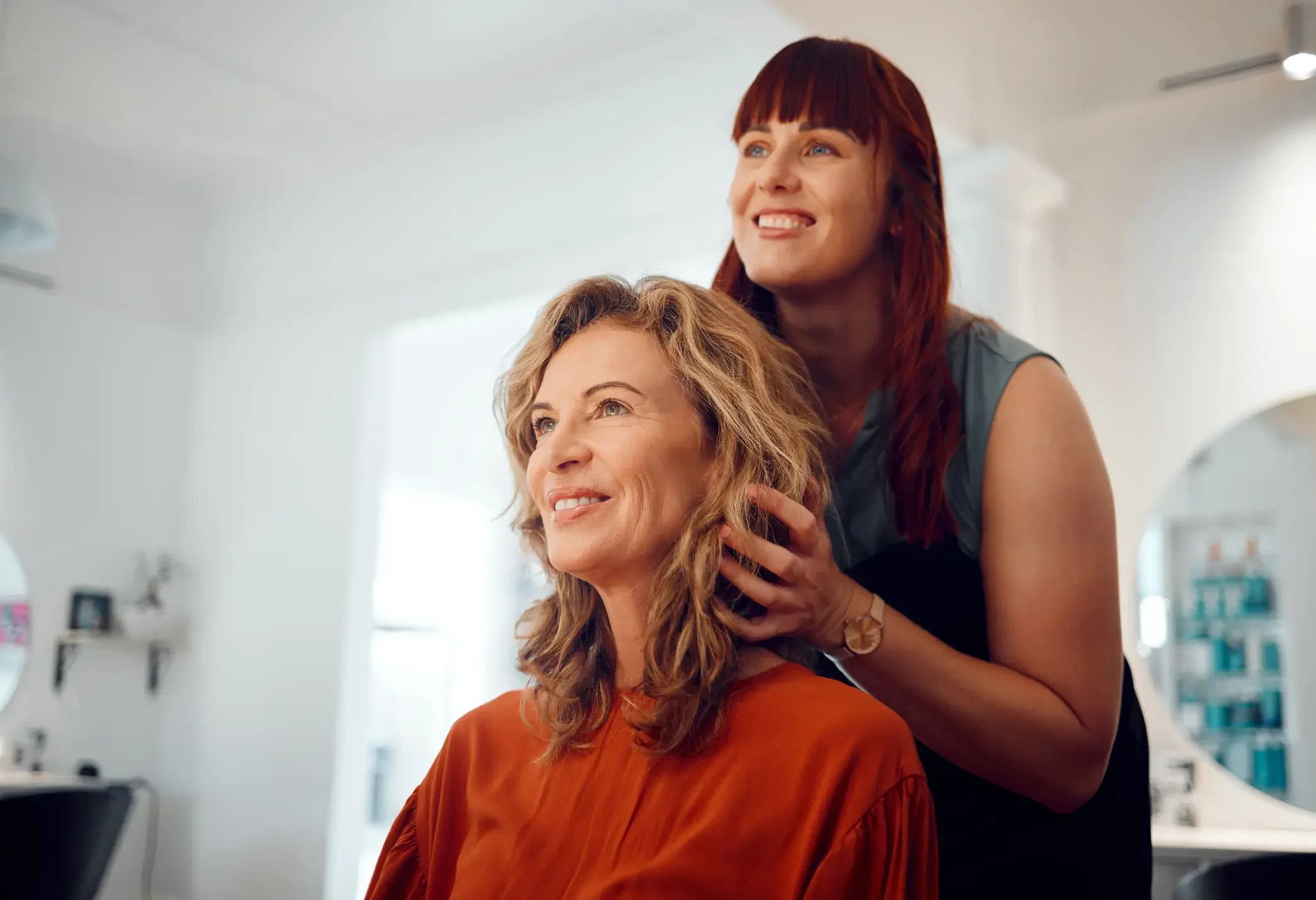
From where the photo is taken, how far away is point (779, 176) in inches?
48.4

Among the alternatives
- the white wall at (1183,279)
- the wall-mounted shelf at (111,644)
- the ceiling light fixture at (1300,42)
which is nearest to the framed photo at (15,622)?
the wall-mounted shelf at (111,644)

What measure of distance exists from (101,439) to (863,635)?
4.70 metres

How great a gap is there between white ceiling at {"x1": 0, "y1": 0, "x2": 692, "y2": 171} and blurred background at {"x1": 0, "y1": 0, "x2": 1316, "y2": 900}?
0.05 ft

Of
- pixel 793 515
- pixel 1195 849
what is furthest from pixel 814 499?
pixel 1195 849

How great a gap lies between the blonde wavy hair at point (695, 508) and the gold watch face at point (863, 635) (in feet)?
0.36

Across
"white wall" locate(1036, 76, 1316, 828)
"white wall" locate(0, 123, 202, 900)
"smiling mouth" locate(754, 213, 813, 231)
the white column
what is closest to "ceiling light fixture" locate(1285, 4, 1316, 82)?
"white wall" locate(1036, 76, 1316, 828)

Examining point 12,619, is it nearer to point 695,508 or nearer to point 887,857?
point 695,508

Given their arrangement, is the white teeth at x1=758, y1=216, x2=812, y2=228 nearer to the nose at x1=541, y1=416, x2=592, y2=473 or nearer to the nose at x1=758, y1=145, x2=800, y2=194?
the nose at x1=758, y1=145, x2=800, y2=194

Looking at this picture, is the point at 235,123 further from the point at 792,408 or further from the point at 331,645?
the point at 792,408

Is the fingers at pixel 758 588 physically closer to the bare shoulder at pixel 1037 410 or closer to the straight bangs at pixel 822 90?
the bare shoulder at pixel 1037 410

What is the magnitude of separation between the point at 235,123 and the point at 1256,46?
11.7ft

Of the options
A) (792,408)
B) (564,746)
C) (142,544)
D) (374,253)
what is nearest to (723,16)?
(792,408)

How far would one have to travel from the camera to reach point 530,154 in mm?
4152

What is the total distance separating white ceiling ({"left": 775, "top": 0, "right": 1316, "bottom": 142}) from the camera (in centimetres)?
257
